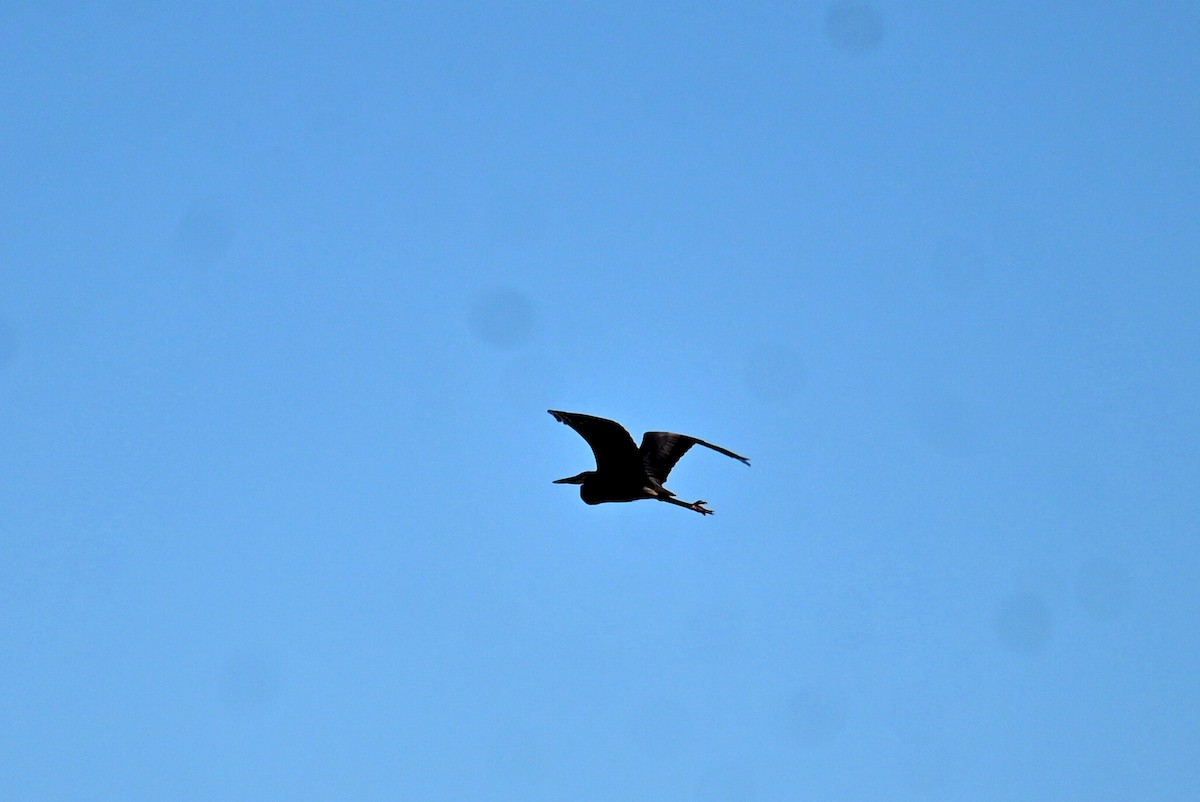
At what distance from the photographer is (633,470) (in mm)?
43938

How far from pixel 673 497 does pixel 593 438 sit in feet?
7.08

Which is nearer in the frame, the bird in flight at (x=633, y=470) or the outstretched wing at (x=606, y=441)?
the outstretched wing at (x=606, y=441)

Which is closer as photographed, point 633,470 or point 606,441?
point 606,441

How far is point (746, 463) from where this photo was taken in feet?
130

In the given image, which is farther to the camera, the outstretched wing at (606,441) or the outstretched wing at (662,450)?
the outstretched wing at (662,450)

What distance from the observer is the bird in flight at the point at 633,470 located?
43469 mm

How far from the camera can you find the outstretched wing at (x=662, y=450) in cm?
4372

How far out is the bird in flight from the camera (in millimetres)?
43469

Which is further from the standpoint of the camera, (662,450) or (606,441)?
(662,450)

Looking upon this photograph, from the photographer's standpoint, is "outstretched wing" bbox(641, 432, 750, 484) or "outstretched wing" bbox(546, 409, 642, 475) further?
"outstretched wing" bbox(641, 432, 750, 484)

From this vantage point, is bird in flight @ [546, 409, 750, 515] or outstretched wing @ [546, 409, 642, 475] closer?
outstretched wing @ [546, 409, 642, 475]

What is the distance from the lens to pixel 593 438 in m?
43.1

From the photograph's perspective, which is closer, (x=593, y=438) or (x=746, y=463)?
(x=746, y=463)

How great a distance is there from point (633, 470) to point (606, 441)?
3.92 ft
